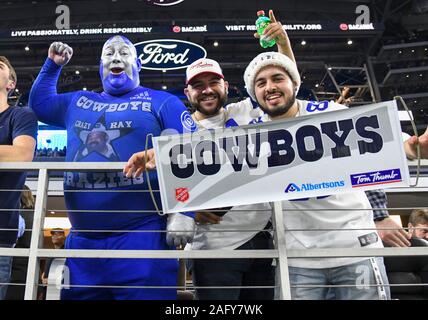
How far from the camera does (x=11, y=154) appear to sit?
1.90 meters

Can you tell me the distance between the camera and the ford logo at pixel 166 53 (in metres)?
11.0

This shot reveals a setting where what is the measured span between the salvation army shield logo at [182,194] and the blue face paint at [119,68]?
812mm

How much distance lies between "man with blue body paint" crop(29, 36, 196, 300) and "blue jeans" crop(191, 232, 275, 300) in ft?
0.46

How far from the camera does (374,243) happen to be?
1705 mm

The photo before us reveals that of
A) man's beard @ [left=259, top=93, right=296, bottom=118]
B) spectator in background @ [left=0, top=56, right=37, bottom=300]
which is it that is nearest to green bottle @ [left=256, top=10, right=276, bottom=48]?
man's beard @ [left=259, top=93, right=296, bottom=118]

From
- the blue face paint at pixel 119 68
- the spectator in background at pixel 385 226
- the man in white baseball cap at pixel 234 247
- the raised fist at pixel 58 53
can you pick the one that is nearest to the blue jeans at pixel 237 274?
the man in white baseball cap at pixel 234 247

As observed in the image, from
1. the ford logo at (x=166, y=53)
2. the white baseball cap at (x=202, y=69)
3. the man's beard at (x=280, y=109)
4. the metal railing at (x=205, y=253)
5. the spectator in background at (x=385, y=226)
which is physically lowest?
the metal railing at (x=205, y=253)

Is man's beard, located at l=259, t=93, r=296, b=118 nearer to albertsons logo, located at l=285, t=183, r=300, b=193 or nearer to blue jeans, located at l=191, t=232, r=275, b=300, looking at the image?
albertsons logo, located at l=285, t=183, r=300, b=193

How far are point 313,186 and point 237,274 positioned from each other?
489 millimetres

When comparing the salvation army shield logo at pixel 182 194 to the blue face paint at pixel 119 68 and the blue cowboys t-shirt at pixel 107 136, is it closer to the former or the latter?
the blue cowboys t-shirt at pixel 107 136

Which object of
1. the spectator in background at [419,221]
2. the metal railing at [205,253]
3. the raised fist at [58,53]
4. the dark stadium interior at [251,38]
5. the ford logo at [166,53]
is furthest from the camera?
the dark stadium interior at [251,38]

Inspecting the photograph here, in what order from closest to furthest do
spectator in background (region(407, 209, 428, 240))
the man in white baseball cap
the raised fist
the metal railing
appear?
the metal railing, the man in white baseball cap, the raised fist, spectator in background (region(407, 209, 428, 240))

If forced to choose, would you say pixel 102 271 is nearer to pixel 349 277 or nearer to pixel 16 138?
pixel 16 138

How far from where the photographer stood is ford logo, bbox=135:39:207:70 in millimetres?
10961
